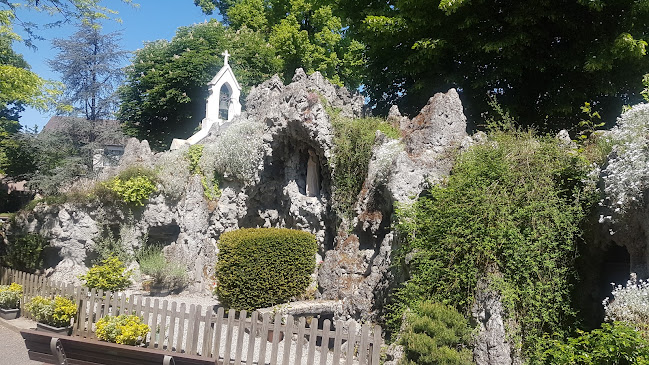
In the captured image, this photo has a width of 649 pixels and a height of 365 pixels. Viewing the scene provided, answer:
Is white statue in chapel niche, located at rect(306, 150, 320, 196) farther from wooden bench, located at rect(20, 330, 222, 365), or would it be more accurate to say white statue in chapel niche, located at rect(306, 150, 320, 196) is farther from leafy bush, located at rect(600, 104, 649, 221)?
leafy bush, located at rect(600, 104, 649, 221)

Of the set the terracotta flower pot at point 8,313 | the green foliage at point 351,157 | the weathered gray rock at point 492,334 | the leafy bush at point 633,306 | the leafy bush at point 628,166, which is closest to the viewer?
the leafy bush at point 633,306

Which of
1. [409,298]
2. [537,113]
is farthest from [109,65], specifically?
[409,298]

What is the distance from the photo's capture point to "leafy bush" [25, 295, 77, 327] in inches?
322

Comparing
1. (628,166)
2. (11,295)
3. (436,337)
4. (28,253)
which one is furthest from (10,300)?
(628,166)

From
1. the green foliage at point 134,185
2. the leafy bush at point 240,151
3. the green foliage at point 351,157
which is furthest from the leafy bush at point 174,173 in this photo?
the green foliage at point 351,157

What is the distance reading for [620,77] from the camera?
11.0 metres

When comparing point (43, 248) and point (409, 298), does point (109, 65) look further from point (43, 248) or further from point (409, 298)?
point (409, 298)

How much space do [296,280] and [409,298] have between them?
12.4ft

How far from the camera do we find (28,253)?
13.2 metres

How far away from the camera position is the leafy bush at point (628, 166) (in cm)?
541

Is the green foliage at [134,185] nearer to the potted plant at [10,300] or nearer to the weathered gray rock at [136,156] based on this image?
the weathered gray rock at [136,156]

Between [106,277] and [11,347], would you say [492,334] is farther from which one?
[106,277]

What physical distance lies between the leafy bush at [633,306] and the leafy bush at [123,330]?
6669 mm

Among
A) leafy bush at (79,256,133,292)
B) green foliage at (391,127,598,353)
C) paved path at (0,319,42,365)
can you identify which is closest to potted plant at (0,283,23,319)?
paved path at (0,319,42,365)
